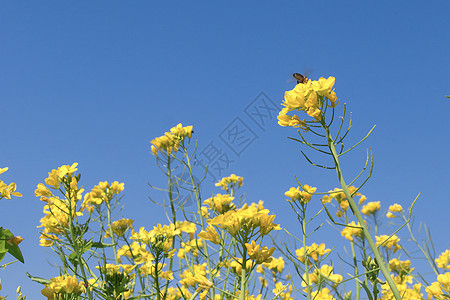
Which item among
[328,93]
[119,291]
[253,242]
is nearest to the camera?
[253,242]

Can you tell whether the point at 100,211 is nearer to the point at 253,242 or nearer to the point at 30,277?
the point at 30,277

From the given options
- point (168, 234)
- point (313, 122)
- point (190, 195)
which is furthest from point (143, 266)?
point (313, 122)

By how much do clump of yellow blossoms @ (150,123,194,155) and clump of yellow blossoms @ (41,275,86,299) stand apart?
1.56 meters

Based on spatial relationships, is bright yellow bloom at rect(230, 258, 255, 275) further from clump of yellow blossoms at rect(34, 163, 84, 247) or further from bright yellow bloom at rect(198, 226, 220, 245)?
clump of yellow blossoms at rect(34, 163, 84, 247)

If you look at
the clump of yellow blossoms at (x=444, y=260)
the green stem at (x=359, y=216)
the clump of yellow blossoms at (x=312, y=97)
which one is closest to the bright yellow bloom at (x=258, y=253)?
the green stem at (x=359, y=216)

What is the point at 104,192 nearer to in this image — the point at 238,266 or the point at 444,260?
the point at 238,266

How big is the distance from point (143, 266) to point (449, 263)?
3.00m

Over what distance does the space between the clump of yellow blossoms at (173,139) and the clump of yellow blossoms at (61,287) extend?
1560 millimetres

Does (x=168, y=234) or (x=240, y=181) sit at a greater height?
(x=240, y=181)

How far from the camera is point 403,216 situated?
12.5 feet

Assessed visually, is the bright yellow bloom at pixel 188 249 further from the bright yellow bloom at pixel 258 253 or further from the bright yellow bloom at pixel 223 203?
the bright yellow bloom at pixel 258 253

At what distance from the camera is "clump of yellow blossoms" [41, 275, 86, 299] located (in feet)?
6.13

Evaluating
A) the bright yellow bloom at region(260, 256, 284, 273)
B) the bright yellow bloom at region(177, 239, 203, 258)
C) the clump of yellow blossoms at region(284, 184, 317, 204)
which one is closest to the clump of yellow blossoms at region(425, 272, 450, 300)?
the clump of yellow blossoms at region(284, 184, 317, 204)

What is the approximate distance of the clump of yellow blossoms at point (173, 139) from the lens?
327 cm
